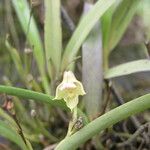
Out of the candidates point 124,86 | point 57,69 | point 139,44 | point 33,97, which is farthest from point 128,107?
point 139,44

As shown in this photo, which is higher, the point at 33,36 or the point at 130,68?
the point at 33,36

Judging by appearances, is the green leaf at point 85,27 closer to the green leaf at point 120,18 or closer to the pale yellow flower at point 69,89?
the green leaf at point 120,18

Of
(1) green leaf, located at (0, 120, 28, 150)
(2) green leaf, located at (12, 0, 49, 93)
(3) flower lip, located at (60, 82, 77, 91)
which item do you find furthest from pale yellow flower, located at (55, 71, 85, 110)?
(2) green leaf, located at (12, 0, 49, 93)

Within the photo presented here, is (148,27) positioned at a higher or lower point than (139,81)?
higher

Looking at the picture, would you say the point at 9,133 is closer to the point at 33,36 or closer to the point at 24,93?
the point at 24,93

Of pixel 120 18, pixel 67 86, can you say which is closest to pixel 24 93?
pixel 67 86

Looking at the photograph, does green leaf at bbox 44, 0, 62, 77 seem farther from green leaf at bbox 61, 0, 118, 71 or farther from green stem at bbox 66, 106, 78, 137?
green stem at bbox 66, 106, 78, 137

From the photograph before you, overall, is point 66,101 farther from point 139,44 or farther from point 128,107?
point 139,44
